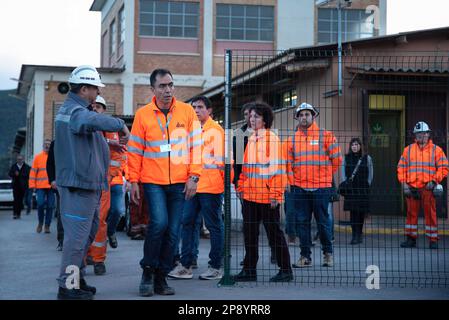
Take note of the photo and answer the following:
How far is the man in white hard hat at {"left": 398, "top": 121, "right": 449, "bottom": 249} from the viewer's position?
11.7 metres

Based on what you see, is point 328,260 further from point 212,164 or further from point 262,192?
point 212,164

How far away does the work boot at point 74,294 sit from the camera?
7426 mm

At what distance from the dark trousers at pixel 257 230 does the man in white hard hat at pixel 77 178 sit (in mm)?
1890

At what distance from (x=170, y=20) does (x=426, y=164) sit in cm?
2720

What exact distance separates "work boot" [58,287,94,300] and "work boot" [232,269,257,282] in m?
1.84

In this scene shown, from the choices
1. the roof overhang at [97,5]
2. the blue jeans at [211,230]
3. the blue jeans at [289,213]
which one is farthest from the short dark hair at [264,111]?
the roof overhang at [97,5]

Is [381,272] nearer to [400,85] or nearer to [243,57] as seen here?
[400,85]

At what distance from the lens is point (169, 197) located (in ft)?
25.8

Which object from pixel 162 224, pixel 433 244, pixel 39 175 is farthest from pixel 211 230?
pixel 39 175

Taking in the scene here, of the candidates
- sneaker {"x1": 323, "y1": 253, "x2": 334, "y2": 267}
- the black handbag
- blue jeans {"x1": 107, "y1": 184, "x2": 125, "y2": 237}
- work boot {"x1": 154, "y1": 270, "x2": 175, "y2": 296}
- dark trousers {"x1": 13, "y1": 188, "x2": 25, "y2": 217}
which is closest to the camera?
work boot {"x1": 154, "y1": 270, "x2": 175, "y2": 296}

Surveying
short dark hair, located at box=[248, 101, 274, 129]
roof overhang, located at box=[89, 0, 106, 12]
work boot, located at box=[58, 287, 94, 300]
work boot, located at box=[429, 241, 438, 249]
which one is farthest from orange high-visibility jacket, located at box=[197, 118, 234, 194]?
roof overhang, located at box=[89, 0, 106, 12]

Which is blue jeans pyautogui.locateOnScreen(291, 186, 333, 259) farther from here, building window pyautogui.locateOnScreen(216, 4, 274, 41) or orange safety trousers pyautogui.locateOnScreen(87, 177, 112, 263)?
building window pyautogui.locateOnScreen(216, 4, 274, 41)

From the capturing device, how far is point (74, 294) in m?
7.45
